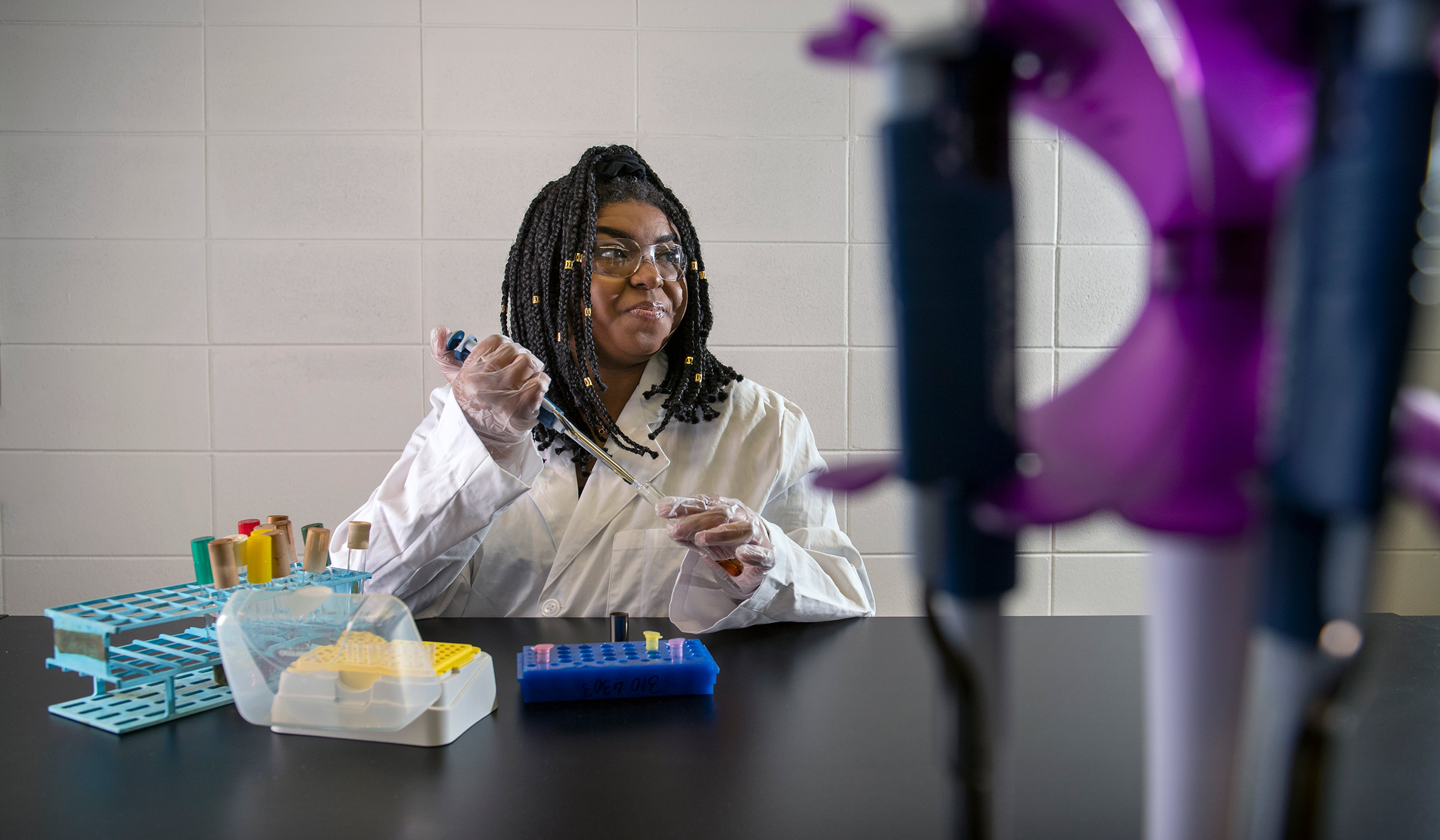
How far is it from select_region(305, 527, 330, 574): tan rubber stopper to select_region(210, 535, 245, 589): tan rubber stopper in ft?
0.21

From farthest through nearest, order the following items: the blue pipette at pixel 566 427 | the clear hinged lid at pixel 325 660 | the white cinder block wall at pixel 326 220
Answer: the white cinder block wall at pixel 326 220
the blue pipette at pixel 566 427
the clear hinged lid at pixel 325 660

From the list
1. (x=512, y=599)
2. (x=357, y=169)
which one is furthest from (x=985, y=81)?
(x=357, y=169)

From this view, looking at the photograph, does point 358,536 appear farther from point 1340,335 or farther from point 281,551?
point 1340,335

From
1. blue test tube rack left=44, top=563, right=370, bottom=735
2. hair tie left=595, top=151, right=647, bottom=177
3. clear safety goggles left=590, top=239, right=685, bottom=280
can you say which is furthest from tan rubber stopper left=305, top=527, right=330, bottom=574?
hair tie left=595, top=151, right=647, bottom=177

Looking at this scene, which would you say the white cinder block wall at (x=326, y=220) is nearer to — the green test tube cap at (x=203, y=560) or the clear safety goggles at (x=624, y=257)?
the clear safety goggles at (x=624, y=257)

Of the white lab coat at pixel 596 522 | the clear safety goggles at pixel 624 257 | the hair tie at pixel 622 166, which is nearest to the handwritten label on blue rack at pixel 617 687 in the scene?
the white lab coat at pixel 596 522

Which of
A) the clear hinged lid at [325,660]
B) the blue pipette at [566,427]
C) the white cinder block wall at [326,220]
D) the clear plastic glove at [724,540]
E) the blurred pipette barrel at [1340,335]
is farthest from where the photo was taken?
the white cinder block wall at [326,220]

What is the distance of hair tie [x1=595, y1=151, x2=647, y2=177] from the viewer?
1.57 metres

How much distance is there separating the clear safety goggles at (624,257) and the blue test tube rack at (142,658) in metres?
0.86

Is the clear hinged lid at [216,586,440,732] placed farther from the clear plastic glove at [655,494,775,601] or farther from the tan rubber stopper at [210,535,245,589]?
the clear plastic glove at [655,494,775,601]

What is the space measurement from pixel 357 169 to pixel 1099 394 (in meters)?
2.12

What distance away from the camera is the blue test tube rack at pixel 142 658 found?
67 cm

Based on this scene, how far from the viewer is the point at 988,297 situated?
0.56 feet

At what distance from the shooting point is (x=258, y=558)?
2.39 ft
